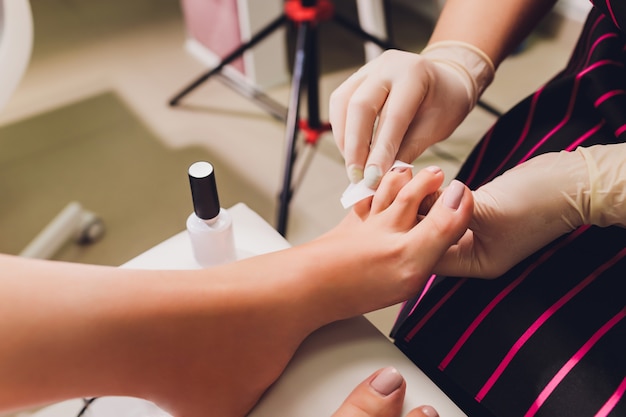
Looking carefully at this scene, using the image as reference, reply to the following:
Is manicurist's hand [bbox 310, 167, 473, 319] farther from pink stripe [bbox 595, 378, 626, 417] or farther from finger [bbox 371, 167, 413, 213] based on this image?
pink stripe [bbox 595, 378, 626, 417]

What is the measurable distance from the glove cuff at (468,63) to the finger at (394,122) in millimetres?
84

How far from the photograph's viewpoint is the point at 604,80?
2.03 feet

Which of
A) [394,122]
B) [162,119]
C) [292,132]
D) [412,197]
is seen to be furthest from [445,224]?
[162,119]

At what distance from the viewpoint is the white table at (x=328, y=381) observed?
52 centimetres

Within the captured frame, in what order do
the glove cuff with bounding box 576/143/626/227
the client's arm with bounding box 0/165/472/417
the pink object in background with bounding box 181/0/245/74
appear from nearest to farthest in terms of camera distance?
the client's arm with bounding box 0/165/472/417
the glove cuff with bounding box 576/143/626/227
the pink object in background with bounding box 181/0/245/74

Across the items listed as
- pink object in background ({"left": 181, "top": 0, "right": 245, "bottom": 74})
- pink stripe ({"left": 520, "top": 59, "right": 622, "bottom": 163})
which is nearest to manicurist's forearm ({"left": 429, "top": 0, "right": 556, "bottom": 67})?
pink stripe ({"left": 520, "top": 59, "right": 622, "bottom": 163})

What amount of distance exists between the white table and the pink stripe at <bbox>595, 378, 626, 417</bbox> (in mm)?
122

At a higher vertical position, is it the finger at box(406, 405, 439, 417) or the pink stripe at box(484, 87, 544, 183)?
the pink stripe at box(484, 87, 544, 183)

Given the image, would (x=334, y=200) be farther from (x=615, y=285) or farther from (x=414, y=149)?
(x=615, y=285)

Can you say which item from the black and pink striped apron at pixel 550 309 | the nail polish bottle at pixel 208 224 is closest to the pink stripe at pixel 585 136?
the black and pink striped apron at pixel 550 309

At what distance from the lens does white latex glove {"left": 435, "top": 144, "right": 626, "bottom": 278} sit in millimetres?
560

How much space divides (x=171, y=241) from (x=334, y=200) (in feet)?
2.45

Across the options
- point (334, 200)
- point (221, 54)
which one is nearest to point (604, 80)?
point (334, 200)

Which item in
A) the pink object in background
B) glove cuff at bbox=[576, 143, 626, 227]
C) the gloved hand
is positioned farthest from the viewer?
the pink object in background
